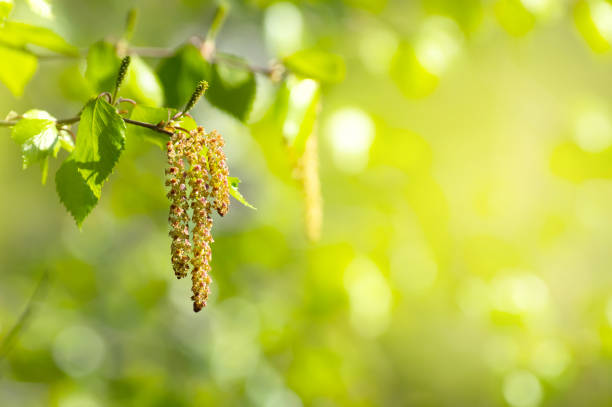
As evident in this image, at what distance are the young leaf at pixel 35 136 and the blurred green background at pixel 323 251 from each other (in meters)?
0.70

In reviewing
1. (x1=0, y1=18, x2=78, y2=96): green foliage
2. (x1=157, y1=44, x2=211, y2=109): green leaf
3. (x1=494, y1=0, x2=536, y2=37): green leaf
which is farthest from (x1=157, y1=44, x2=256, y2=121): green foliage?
(x1=494, y1=0, x2=536, y2=37): green leaf

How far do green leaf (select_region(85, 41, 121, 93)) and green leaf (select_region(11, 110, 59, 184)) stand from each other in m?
0.10

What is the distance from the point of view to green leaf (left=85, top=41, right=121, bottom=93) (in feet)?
2.04

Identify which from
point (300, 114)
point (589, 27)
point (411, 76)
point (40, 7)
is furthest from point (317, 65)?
point (589, 27)

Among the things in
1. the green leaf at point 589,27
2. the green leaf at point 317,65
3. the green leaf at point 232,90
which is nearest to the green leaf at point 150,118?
the green leaf at point 232,90

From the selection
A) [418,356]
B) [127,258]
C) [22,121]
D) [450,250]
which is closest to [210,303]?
[127,258]

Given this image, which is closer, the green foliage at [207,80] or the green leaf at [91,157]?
the green leaf at [91,157]

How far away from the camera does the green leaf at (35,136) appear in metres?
0.51

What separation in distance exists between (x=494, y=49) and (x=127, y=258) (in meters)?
1.95

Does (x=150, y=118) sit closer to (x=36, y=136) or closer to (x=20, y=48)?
(x=36, y=136)

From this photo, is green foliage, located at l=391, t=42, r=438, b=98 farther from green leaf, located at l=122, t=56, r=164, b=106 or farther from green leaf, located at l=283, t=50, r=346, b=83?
green leaf, located at l=122, t=56, r=164, b=106

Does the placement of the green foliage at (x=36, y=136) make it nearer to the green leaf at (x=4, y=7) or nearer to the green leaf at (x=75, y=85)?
the green leaf at (x=4, y=7)

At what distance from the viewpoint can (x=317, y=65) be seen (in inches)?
28.9

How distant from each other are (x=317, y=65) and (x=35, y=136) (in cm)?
36
